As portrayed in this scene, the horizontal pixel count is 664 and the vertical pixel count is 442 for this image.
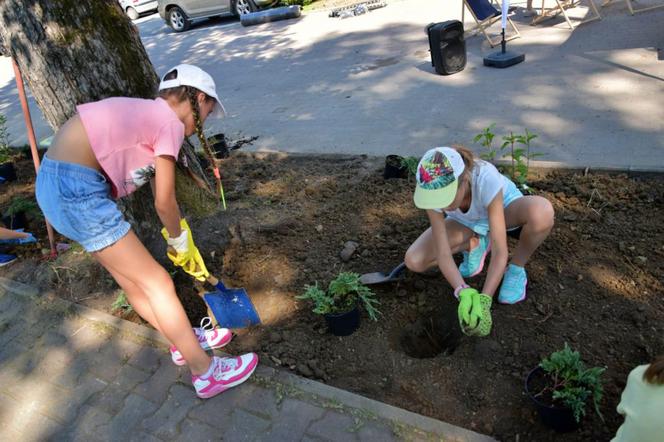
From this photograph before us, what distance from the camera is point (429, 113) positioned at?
5426 mm

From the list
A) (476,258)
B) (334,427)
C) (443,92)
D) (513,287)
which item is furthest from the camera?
(443,92)

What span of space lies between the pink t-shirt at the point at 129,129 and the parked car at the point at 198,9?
12153mm

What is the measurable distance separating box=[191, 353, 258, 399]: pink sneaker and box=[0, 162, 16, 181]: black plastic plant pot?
4.67 metres

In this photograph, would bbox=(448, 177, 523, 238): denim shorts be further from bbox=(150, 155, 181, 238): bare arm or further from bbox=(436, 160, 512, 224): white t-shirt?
bbox=(150, 155, 181, 238): bare arm

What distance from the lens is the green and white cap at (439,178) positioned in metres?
2.33

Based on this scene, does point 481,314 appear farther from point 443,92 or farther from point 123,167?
point 443,92

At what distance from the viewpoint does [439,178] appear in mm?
2336

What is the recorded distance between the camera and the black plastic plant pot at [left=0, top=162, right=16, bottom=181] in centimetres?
579

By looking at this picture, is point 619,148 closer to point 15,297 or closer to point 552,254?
point 552,254

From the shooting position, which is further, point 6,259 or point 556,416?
point 6,259

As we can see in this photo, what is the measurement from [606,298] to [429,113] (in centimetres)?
321

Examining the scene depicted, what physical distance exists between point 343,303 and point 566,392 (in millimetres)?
1196

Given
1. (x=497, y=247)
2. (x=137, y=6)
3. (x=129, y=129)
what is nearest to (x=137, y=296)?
(x=129, y=129)

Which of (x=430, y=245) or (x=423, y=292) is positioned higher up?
(x=430, y=245)
